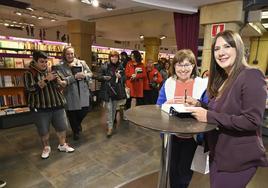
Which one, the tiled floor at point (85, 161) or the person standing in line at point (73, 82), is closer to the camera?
the tiled floor at point (85, 161)

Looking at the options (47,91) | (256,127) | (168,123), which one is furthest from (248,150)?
(47,91)

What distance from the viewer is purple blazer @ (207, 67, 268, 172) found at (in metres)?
0.93

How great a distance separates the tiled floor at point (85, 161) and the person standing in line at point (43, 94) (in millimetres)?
301

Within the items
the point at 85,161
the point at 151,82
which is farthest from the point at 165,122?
the point at 151,82

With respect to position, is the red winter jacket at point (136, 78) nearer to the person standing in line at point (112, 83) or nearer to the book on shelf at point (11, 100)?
the person standing in line at point (112, 83)

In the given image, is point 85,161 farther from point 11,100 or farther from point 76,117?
point 11,100

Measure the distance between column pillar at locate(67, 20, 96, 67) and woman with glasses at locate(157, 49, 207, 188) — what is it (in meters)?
4.54

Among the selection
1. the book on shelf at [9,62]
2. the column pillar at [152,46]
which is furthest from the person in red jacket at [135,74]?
the column pillar at [152,46]

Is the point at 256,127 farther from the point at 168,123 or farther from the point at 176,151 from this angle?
the point at 176,151

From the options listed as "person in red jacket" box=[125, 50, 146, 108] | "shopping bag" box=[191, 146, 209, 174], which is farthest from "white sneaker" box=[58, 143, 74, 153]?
"shopping bag" box=[191, 146, 209, 174]

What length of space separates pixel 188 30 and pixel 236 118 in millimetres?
3625

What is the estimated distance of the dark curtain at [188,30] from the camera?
4.09 m

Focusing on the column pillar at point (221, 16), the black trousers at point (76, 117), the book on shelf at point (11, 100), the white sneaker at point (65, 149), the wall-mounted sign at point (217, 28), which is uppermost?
the column pillar at point (221, 16)

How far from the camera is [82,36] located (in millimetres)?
5527
